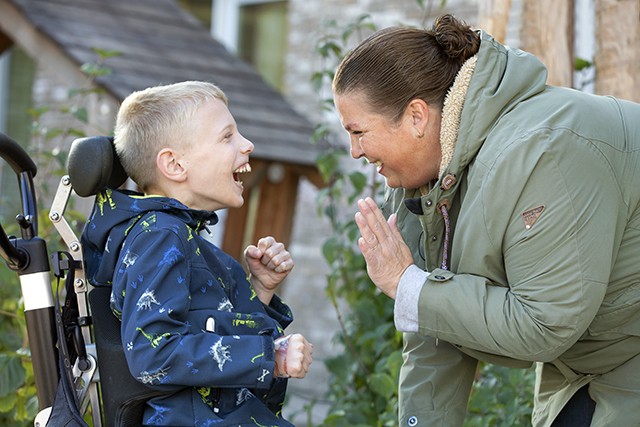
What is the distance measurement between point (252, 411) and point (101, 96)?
3.18 meters

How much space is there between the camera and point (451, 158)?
2.32m

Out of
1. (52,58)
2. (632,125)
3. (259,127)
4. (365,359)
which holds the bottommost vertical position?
(365,359)

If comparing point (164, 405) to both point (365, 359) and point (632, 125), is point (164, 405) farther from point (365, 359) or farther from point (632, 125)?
point (365, 359)

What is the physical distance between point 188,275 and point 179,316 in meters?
0.11

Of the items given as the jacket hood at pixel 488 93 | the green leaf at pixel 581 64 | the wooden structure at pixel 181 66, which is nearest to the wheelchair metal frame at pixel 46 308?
the jacket hood at pixel 488 93

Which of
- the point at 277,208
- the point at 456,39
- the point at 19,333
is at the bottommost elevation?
the point at 277,208

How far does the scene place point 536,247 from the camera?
7.10ft

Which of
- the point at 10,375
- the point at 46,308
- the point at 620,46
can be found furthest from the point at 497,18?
the point at 10,375

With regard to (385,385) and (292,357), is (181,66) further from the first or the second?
(292,357)

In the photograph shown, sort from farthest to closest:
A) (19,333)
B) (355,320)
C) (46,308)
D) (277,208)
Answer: (277,208), (355,320), (19,333), (46,308)

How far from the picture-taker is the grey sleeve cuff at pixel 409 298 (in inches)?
91.0

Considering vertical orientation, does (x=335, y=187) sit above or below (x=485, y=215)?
below

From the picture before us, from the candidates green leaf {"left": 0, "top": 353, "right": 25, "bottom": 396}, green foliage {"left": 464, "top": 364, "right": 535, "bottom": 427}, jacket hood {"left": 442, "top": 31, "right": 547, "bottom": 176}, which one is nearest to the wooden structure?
green leaf {"left": 0, "top": 353, "right": 25, "bottom": 396}

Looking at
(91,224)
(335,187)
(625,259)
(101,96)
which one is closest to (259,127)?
(101,96)
